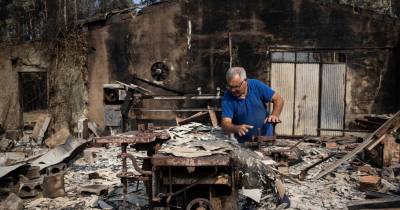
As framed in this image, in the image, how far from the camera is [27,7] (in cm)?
2247

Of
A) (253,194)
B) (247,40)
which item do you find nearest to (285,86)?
(247,40)

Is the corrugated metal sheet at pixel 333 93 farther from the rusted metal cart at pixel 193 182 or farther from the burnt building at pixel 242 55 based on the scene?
the rusted metal cart at pixel 193 182

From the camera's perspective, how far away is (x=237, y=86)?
19.2 feet

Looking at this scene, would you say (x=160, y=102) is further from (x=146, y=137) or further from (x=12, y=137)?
(x=146, y=137)

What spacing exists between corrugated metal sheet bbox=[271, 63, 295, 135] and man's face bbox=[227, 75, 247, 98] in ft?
27.5

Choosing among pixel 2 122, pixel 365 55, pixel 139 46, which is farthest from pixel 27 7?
pixel 365 55

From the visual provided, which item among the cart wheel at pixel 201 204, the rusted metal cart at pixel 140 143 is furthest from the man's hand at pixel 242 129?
the cart wheel at pixel 201 204

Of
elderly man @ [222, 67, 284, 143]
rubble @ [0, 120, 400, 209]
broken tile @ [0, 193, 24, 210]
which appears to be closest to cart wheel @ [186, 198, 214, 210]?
rubble @ [0, 120, 400, 209]

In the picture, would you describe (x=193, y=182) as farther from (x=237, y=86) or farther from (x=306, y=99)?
(x=306, y=99)

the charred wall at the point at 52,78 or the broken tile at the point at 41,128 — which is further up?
the charred wall at the point at 52,78

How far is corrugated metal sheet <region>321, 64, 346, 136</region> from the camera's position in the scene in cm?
1398

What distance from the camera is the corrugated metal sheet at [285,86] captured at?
1410cm

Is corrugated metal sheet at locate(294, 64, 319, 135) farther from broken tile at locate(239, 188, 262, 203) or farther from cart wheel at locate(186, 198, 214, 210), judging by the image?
cart wheel at locate(186, 198, 214, 210)

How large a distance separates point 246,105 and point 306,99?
8.67 metres
